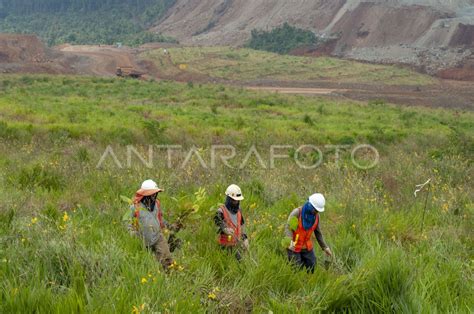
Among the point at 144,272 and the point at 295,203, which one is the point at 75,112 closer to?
the point at 295,203

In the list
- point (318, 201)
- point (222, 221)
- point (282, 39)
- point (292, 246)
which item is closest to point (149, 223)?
point (222, 221)

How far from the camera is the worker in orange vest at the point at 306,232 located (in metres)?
4.92

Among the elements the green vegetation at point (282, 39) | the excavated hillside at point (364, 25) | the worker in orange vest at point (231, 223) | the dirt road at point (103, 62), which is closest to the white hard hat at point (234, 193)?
the worker in orange vest at point (231, 223)

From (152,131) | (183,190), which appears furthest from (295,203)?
(152,131)

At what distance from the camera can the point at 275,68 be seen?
45.2 metres

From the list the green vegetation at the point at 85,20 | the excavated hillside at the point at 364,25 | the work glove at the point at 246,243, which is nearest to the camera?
the work glove at the point at 246,243

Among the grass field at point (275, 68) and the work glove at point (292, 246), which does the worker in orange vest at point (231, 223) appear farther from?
the grass field at point (275, 68)

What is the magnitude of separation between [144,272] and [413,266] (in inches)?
91.1

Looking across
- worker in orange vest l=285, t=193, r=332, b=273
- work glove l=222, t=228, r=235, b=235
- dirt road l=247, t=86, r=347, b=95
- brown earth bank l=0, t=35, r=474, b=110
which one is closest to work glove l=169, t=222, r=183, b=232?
work glove l=222, t=228, r=235, b=235

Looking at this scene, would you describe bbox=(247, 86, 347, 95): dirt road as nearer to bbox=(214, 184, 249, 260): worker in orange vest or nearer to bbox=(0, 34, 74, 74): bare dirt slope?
bbox=(0, 34, 74, 74): bare dirt slope

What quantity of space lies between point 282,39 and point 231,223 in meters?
58.9

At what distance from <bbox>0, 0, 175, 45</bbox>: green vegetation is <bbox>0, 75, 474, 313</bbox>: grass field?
5777cm

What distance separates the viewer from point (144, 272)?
369 cm

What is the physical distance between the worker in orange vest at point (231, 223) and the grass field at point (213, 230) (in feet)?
0.53
